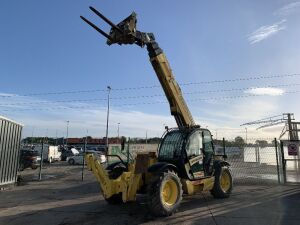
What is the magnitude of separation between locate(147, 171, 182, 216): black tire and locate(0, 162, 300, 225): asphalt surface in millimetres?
227

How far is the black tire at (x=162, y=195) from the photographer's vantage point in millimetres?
9891

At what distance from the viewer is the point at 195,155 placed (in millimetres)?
12156

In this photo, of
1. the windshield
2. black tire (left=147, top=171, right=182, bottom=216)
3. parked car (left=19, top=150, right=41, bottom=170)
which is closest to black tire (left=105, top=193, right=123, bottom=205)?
the windshield

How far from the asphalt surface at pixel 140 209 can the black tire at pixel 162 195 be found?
0.23 metres

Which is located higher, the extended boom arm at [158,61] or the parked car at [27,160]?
the extended boom arm at [158,61]

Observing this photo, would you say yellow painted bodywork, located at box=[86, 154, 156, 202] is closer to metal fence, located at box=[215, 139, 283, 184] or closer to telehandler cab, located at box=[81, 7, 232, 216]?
telehandler cab, located at box=[81, 7, 232, 216]

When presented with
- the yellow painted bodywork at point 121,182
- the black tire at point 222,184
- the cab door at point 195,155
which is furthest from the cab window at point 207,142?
the yellow painted bodywork at point 121,182

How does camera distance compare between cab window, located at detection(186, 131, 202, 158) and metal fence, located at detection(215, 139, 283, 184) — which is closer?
cab window, located at detection(186, 131, 202, 158)

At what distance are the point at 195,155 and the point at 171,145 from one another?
861 millimetres

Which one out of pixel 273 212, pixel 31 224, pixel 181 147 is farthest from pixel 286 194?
pixel 31 224

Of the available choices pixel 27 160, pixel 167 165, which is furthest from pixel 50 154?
pixel 167 165

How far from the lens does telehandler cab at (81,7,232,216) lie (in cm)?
1049

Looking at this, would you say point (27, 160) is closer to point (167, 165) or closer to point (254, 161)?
point (254, 161)

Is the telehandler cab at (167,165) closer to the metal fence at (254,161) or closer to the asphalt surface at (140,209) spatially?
the asphalt surface at (140,209)
